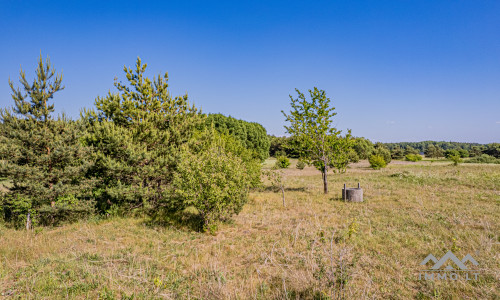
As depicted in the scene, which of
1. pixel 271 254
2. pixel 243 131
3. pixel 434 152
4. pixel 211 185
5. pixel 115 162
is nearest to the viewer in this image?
pixel 271 254

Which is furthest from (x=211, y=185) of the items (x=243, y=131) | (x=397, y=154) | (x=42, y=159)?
(x=397, y=154)

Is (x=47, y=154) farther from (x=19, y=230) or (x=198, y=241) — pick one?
(x=198, y=241)

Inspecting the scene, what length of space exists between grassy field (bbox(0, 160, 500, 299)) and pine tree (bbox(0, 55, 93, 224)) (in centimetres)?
122

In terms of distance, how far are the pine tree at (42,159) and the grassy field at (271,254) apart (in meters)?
1.22

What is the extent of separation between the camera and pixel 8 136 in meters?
10.9

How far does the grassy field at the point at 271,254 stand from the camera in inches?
205

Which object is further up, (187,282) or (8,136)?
(8,136)

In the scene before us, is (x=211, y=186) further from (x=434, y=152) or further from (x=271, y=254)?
(x=434, y=152)

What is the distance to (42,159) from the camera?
35.4 ft

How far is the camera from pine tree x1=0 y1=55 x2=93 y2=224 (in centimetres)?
1055

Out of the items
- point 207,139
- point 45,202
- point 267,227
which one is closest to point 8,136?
point 45,202

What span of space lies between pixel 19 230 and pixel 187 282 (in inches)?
435

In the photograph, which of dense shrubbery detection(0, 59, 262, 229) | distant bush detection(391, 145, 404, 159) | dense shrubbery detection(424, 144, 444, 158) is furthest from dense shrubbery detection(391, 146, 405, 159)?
dense shrubbery detection(0, 59, 262, 229)

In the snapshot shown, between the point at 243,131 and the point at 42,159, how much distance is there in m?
34.1
